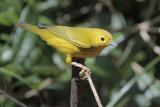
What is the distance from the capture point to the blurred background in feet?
10.2

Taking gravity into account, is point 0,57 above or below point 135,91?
above

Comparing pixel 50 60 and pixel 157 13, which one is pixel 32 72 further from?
pixel 157 13

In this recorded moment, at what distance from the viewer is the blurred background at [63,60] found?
3094 millimetres

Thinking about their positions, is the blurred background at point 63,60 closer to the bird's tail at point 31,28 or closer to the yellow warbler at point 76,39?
the yellow warbler at point 76,39

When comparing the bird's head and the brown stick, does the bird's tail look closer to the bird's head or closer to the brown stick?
the bird's head

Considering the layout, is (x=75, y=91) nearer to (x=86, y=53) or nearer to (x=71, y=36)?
(x=86, y=53)

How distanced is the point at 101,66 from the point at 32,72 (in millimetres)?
894

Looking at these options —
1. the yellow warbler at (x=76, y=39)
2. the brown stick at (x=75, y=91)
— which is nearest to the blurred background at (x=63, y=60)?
the yellow warbler at (x=76, y=39)

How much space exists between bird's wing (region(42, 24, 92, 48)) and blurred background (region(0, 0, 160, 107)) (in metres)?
0.64

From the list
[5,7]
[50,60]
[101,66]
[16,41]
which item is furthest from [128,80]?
[5,7]

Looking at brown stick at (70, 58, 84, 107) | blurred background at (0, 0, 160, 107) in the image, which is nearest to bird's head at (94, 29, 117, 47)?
brown stick at (70, 58, 84, 107)

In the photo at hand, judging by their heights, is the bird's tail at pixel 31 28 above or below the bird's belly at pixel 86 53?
above

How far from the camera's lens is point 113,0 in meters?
3.71

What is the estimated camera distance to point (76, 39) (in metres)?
2.30
